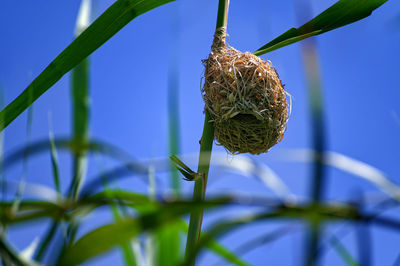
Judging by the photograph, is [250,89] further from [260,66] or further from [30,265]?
[30,265]

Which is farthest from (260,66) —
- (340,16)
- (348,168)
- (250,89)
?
(348,168)

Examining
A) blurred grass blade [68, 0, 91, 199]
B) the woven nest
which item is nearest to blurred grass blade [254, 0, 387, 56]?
the woven nest

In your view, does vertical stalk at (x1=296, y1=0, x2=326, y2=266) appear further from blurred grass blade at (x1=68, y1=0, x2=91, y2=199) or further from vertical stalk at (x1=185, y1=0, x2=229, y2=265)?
vertical stalk at (x1=185, y1=0, x2=229, y2=265)

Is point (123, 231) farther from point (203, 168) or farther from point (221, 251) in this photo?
point (203, 168)

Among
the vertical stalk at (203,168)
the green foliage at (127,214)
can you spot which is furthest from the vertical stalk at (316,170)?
the vertical stalk at (203,168)

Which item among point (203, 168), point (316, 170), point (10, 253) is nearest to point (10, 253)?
point (10, 253)

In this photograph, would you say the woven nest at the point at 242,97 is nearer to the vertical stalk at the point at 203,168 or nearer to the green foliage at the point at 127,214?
the vertical stalk at the point at 203,168

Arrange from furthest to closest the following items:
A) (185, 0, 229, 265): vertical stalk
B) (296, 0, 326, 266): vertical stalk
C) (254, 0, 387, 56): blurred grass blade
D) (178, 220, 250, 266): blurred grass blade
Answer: (254, 0, 387, 56): blurred grass blade → (185, 0, 229, 265): vertical stalk → (178, 220, 250, 266): blurred grass blade → (296, 0, 326, 266): vertical stalk
